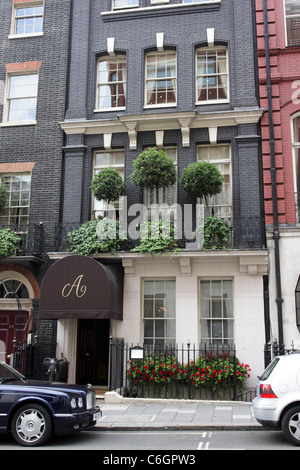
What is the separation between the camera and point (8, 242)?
1593 cm

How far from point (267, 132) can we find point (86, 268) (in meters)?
7.26

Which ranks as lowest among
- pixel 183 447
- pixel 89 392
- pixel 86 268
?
→ pixel 183 447

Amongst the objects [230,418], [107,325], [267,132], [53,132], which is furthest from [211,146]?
[230,418]

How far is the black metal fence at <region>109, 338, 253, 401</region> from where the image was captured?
13.8 m

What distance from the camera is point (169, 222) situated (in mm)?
15383

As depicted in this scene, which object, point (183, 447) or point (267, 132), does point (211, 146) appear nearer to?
point (267, 132)

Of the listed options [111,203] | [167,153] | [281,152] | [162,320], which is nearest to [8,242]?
[111,203]

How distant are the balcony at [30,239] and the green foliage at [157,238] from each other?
3.34m

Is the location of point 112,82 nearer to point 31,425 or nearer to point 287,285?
point 287,285

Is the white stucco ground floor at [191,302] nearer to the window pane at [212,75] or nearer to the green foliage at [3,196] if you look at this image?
the green foliage at [3,196]

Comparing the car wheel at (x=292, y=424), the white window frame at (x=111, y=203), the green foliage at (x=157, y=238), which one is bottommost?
the car wheel at (x=292, y=424)

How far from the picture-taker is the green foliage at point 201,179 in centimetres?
1508

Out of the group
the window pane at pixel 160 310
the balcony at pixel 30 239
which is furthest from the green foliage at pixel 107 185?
the window pane at pixel 160 310

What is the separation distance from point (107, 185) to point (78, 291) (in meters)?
3.58
